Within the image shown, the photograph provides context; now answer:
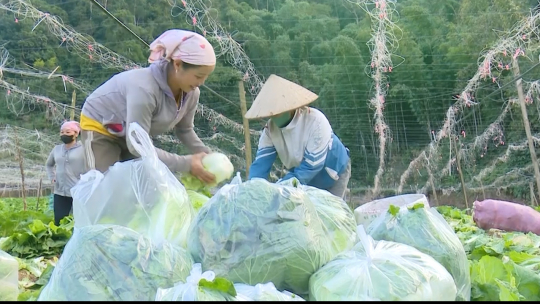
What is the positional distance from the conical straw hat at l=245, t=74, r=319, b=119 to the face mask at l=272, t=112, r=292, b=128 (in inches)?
3.2

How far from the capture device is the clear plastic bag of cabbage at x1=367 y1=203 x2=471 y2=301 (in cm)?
147

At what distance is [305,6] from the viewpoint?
14.0 m

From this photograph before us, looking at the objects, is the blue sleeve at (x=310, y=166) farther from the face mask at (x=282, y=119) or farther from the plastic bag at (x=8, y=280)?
the plastic bag at (x=8, y=280)

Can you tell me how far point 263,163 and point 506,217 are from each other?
1.80 m

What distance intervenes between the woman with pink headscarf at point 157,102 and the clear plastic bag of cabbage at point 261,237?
923 mm

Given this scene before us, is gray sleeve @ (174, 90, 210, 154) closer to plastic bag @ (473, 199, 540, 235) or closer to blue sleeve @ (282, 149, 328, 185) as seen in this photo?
blue sleeve @ (282, 149, 328, 185)

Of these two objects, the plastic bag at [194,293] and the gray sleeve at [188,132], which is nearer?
the plastic bag at [194,293]

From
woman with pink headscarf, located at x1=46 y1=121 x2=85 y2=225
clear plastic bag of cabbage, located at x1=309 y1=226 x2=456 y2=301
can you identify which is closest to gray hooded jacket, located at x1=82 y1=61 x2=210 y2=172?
clear plastic bag of cabbage, located at x1=309 y1=226 x2=456 y2=301

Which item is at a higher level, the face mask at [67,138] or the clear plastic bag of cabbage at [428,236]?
the face mask at [67,138]

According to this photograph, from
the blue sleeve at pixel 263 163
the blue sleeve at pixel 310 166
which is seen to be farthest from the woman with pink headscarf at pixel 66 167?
the blue sleeve at pixel 310 166

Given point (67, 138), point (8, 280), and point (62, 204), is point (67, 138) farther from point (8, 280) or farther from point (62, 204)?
point (8, 280)

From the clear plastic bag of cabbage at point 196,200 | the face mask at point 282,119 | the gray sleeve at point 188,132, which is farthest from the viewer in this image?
the face mask at point 282,119

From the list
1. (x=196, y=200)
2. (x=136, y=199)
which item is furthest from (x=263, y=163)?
(x=136, y=199)

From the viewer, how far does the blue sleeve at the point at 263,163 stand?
141 inches
